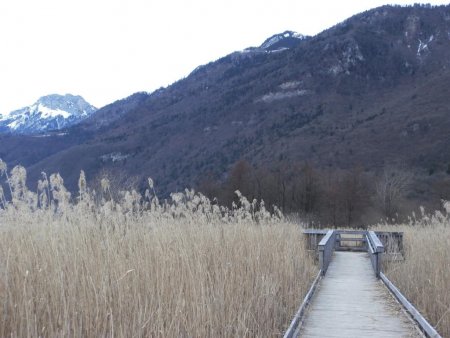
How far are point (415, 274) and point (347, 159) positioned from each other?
202ft

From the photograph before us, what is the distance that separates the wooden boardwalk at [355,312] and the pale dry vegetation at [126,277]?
0.42 metres

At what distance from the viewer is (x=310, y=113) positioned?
4070 inches

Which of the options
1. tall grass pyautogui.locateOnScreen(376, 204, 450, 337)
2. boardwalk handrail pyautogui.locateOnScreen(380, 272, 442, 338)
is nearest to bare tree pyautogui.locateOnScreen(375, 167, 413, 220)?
tall grass pyautogui.locateOnScreen(376, 204, 450, 337)

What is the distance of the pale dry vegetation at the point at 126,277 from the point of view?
2402 mm

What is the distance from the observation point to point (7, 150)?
176m

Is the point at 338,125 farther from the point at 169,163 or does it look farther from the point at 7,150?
the point at 7,150

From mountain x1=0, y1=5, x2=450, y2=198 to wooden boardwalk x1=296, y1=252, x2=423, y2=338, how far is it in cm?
4751

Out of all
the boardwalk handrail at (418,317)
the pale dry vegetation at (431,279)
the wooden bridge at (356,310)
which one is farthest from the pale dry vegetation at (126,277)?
the pale dry vegetation at (431,279)

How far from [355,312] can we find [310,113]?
99.7 meters

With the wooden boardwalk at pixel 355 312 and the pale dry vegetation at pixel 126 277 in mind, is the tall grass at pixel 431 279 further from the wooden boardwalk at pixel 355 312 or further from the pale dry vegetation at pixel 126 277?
the pale dry vegetation at pixel 126 277

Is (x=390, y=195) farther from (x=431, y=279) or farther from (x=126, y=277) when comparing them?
(x=126, y=277)

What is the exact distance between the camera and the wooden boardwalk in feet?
16.6

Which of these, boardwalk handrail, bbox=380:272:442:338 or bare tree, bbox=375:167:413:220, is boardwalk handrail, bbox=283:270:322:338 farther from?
bare tree, bbox=375:167:413:220

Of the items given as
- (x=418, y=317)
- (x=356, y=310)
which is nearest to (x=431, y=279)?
(x=356, y=310)
